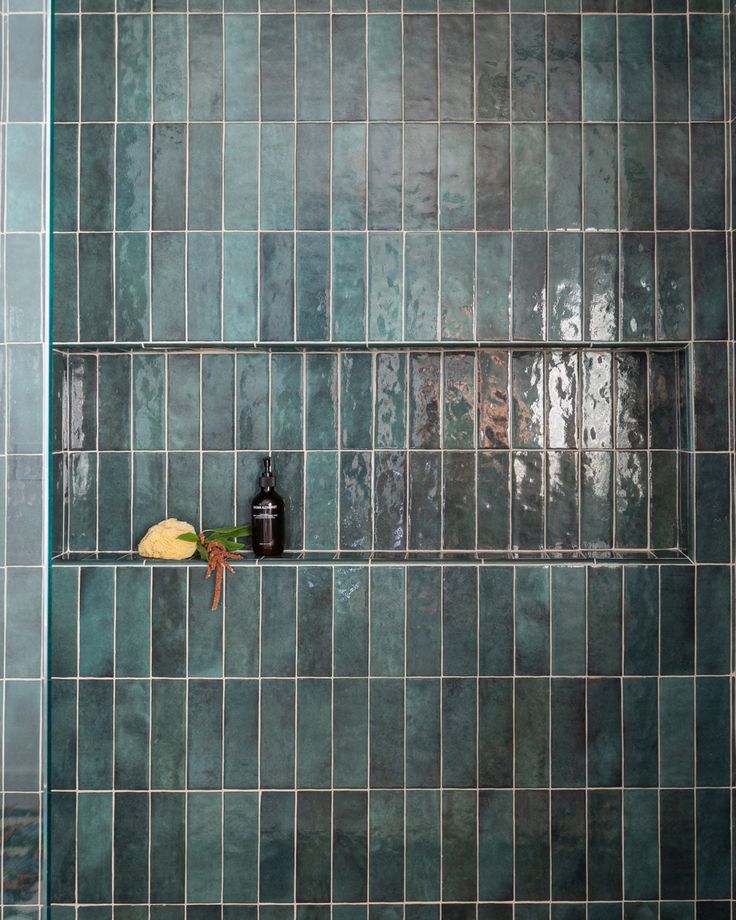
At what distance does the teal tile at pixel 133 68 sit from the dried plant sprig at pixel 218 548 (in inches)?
41.8

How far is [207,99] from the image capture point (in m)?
2.02

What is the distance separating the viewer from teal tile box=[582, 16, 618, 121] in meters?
2.01

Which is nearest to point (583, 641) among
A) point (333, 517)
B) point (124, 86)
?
point (333, 517)

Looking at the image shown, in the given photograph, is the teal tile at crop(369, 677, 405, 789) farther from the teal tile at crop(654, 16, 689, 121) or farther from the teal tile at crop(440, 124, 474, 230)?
the teal tile at crop(654, 16, 689, 121)

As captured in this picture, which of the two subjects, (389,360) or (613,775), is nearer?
(613,775)

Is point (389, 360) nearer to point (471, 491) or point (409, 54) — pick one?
point (471, 491)

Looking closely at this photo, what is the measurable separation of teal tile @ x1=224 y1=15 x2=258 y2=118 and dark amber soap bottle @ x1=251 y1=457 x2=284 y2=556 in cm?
86

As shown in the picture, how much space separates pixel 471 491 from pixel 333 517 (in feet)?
1.24

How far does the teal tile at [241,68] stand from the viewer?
202cm

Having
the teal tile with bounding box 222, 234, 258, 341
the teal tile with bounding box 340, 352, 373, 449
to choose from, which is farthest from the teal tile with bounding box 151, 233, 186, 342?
the teal tile with bounding box 340, 352, 373, 449

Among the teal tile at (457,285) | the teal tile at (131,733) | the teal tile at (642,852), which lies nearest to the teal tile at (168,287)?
the teal tile at (457,285)

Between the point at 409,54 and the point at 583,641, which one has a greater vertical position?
the point at 409,54

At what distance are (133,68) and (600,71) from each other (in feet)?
A: 3.85

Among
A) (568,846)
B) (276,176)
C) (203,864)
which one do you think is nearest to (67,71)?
(276,176)
